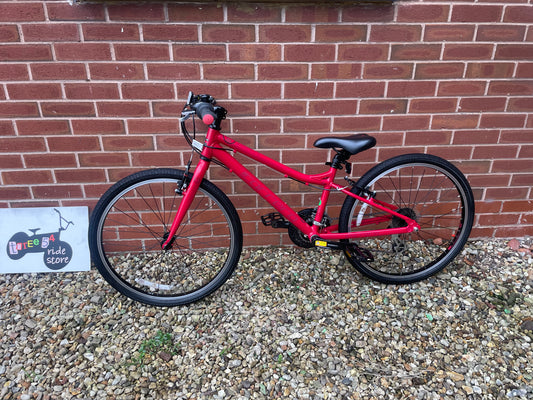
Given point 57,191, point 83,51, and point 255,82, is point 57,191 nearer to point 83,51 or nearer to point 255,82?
point 83,51

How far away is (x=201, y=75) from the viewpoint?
7.45ft

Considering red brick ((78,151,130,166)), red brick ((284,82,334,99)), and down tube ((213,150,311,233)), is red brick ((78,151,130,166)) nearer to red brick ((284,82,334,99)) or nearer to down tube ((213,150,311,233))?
down tube ((213,150,311,233))

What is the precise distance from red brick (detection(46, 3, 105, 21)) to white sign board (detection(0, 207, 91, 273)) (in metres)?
1.18

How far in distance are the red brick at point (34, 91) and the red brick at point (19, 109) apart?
4 centimetres

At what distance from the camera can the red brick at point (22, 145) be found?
7.82ft

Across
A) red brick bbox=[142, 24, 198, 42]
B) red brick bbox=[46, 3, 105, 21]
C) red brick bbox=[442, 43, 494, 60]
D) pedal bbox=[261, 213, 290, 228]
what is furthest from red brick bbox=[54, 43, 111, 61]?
red brick bbox=[442, 43, 494, 60]

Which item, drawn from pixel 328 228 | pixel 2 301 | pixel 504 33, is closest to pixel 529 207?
pixel 504 33

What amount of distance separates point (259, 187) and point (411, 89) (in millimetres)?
1157

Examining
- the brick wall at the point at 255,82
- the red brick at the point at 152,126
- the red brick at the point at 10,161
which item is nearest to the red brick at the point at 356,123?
the brick wall at the point at 255,82

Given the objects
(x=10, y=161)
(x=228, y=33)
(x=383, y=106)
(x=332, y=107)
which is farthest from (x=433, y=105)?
(x=10, y=161)

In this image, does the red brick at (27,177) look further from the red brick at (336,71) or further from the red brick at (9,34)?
the red brick at (336,71)

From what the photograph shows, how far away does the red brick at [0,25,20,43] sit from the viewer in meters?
2.11

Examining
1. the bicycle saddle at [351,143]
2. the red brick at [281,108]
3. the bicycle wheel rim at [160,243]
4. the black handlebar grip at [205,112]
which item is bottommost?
the bicycle wheel rim at [160,243]

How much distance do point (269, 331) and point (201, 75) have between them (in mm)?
1550
